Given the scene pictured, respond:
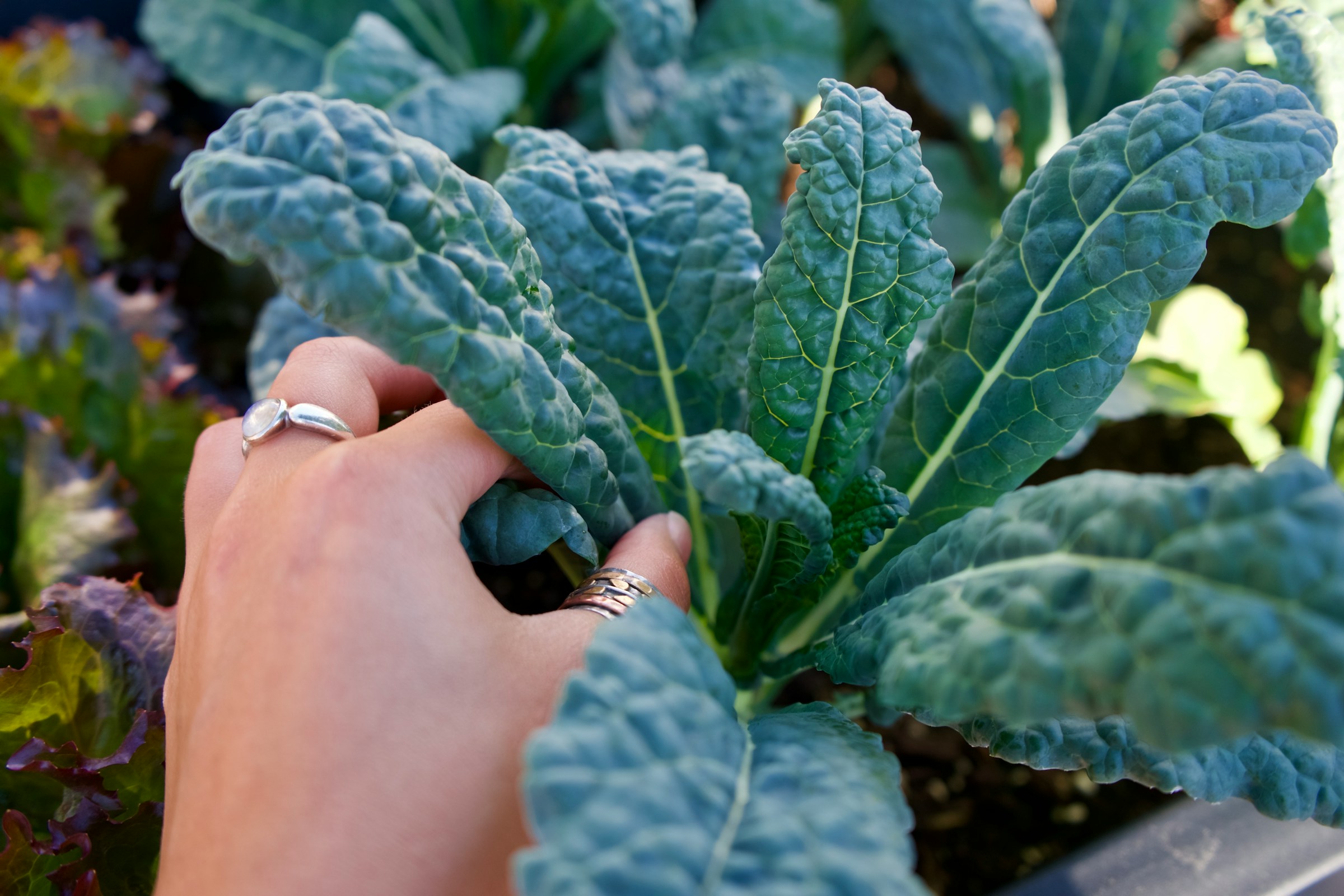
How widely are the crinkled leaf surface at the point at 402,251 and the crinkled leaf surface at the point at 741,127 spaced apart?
59 cm

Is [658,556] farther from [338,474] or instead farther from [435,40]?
[435,40]

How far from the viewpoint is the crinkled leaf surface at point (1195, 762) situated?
729 millimetres

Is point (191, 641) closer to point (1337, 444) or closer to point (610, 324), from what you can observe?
point (610, 324)

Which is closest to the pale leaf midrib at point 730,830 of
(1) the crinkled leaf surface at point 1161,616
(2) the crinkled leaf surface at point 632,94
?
(1) the crinkled leaf surface at point 1161,616

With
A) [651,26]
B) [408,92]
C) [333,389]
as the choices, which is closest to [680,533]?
[333,389]

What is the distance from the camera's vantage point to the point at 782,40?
1586mm

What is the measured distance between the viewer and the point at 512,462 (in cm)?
74

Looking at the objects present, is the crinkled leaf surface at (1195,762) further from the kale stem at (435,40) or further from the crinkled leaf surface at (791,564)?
the kale stem at (435,40)

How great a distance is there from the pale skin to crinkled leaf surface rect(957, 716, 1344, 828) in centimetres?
39

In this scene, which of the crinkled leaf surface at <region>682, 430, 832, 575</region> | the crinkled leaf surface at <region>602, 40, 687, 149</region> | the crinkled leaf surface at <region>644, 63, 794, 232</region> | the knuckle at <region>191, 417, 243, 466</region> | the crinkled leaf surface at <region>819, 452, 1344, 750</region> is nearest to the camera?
the crinkled leaf surface at <region>819, 452, 1344, 750</region>

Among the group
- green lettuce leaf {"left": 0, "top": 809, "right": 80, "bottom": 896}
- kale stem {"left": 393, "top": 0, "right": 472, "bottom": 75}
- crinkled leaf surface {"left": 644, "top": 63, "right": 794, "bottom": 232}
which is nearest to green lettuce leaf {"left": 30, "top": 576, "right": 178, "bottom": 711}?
green lettuce leaf {"left": 0, "top": 809, "right": 80, "bottom": 896}

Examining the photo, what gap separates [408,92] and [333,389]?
704 mm

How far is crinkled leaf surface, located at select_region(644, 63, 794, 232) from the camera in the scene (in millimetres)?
1243

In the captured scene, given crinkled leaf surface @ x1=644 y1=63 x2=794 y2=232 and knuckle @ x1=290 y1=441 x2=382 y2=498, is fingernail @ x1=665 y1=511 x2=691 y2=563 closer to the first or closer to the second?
knuckle @ x1=290 y1=441 x2=382 y2=498
